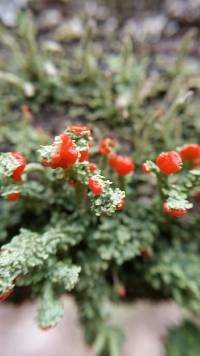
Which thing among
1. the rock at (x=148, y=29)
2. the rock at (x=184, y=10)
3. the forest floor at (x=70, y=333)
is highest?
the rock at (x=184, y=10)

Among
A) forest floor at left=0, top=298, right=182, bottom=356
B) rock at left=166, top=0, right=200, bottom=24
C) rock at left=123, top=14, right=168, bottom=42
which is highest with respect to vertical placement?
rock at left=166, top=0, right=200, bottom=24

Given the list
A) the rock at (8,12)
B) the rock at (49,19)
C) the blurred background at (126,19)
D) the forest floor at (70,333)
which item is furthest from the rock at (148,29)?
the forest floor at (70,333)

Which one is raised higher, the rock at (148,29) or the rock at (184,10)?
the rock at (184,10)

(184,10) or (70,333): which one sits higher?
(184,10)

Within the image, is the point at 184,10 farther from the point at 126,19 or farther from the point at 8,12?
the point at 8,12

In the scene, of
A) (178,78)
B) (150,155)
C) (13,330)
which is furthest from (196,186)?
(13,330)

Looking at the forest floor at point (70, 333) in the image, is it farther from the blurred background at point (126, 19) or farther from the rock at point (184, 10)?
the rock at point (184, 10)

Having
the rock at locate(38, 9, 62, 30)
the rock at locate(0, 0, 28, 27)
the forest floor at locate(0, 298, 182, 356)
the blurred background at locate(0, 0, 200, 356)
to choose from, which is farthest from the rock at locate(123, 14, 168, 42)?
the forest floor at locate(0, 298, 182, 356)

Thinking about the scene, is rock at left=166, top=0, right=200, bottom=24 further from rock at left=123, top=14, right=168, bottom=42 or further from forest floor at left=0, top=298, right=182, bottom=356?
forest floor at left=0, top=298, right=182, bottom=356

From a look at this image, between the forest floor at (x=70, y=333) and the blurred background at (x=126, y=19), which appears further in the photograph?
the forest floor at (x=70, y=333)

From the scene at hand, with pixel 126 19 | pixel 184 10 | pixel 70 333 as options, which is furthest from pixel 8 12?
pixel 70 333

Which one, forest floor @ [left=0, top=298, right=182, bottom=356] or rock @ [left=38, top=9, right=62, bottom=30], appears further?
forest floor @ [left=0, top=298, right=182, bottom=356]

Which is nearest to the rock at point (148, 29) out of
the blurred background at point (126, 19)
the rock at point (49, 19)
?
the blurred background at point (126, 19)
